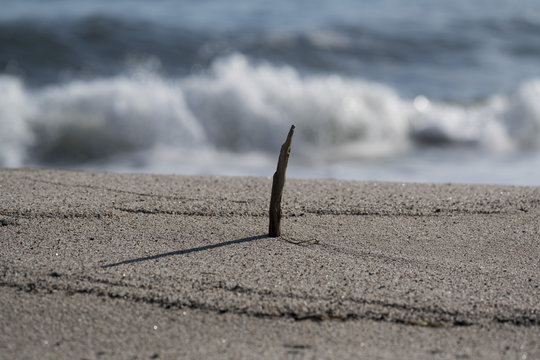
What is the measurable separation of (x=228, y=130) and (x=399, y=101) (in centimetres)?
253

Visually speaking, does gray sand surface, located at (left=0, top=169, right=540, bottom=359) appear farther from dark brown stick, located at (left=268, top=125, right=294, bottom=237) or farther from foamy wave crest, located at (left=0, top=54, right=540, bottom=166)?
foamy wave crest, located at (left=0, top=54, right=540, bottom=166)

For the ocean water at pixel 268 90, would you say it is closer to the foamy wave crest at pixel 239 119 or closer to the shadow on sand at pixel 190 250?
the foamy wave crest at pixel 239 119

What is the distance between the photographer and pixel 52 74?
9.41m

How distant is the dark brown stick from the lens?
9.48 feet

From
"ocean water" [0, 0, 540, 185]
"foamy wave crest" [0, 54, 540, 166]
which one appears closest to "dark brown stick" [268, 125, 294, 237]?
"ocean water" [0, 0, 540, 185]

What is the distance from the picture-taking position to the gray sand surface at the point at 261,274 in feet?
7.10

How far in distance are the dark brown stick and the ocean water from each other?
2917 millimetres

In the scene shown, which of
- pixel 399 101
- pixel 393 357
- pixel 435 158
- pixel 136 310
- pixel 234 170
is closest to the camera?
pixel 393 357

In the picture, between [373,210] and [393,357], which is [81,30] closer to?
[373,210]

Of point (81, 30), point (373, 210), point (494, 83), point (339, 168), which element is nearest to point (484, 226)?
point (373, 210)

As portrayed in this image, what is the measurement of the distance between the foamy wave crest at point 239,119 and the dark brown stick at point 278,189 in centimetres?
388

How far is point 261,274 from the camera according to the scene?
2598 millimetres

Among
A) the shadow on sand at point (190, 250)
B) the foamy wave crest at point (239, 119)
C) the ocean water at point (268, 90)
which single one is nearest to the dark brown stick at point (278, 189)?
the shadow on sand at point (190, 250)

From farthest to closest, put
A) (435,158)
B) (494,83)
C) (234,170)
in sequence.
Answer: (494,83)
(435,158)
(234,170)
